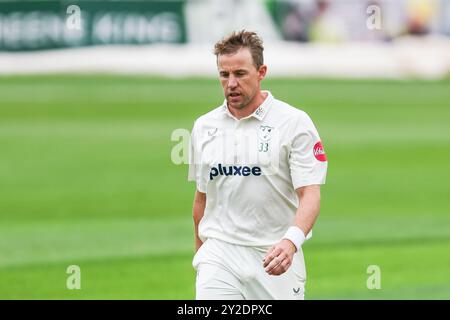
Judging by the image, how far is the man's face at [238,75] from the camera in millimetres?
7199

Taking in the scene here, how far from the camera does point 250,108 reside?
24.2 feet

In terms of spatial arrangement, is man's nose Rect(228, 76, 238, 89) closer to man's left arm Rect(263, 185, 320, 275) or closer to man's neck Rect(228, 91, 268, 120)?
man's neck Rect(228, 91, 268, 120)

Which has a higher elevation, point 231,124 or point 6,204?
point 6,204

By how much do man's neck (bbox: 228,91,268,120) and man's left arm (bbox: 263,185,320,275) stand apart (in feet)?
1.85

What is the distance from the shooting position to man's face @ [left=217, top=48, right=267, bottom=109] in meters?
7.20

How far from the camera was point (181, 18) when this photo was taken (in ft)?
112

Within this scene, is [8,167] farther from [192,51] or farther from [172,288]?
[192,51]

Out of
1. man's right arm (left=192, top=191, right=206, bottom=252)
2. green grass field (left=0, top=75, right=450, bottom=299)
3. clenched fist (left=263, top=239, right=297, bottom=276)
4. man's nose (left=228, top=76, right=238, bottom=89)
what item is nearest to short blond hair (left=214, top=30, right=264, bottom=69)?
man's nose (left=228, top=76, right=238, bottom=89)

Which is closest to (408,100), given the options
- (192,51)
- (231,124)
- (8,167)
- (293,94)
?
(293,94)

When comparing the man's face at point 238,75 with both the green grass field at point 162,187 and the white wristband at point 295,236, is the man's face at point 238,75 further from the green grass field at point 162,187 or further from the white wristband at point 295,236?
the green grass field at point 162,187

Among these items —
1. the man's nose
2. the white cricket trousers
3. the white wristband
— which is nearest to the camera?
the white wristband

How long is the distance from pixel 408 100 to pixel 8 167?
1321 cm

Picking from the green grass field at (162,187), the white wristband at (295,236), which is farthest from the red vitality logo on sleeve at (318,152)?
the green grass field at (162,187)

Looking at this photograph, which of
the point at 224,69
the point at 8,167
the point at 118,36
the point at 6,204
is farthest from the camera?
the point at 118,36
